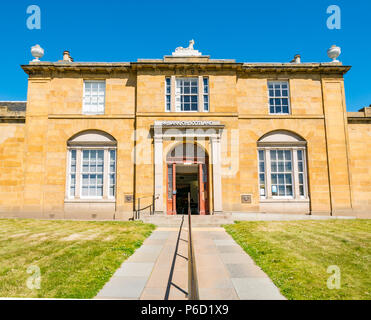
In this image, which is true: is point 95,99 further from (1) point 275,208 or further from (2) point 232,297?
(2) point 232,297

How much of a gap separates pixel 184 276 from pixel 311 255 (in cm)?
370

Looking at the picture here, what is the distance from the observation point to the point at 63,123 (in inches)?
608

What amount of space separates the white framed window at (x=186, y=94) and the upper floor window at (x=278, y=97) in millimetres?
4636

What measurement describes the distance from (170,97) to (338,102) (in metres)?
10.2

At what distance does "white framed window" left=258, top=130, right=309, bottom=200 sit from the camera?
15.2 metres

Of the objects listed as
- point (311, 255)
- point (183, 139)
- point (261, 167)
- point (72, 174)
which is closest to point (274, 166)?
point (261, 167)

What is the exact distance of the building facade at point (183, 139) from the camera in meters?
14.8

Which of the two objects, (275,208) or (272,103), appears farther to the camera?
(272,103)

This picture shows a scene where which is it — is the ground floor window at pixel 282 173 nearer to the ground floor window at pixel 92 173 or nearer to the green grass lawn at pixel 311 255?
the green grass lawn at pixel 311 255

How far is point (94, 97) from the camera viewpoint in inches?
625

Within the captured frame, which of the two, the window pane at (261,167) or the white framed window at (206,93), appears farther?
the white framed window at (206,93)

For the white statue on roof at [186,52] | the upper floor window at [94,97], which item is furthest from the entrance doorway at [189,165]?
the white statue on roof at [186,52]

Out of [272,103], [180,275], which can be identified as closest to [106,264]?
[180,275]
